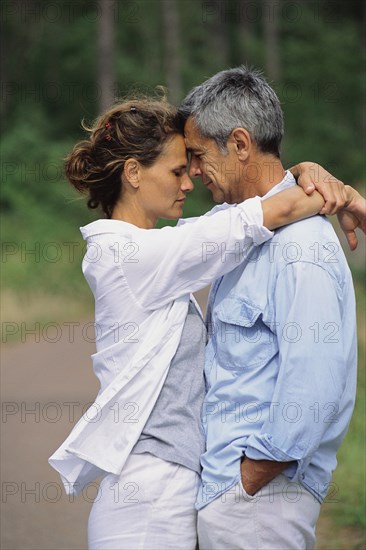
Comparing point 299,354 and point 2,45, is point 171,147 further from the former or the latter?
point 2,45

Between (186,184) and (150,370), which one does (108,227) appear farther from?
(150,370)

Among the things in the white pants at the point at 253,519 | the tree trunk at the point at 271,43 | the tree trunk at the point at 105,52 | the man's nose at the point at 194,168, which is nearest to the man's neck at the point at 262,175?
the man's nose at the point at 194,168

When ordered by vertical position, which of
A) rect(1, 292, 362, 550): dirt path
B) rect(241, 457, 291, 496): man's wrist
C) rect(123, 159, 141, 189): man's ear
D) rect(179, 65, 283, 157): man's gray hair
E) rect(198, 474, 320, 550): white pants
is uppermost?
rect(179, 65, 283, 157): man's gray hair

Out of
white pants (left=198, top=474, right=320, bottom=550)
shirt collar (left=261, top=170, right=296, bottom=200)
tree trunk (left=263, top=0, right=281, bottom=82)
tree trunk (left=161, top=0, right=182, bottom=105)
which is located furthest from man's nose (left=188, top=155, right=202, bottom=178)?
tree trunk (left=263, top=0, right=281, bottom=82)

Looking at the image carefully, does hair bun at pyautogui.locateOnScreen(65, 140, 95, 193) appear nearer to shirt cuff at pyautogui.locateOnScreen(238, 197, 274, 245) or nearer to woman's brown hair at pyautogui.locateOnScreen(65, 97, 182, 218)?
woman's brown hair at pyautogui.locateOnScreen(65, 97, 182, 218)

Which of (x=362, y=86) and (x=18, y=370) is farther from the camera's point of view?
(x=362, y=86)

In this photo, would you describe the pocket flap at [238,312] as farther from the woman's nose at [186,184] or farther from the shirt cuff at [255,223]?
the woman's nose at [186,184]

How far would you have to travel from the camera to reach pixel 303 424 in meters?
3.33

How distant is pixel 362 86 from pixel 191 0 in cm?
614

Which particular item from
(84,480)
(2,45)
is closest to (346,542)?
(84,480)

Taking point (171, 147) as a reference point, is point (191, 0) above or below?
above

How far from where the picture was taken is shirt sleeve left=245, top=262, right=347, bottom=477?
333cm

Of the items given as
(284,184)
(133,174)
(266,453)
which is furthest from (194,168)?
(266,453)

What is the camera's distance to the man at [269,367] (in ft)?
11.0
